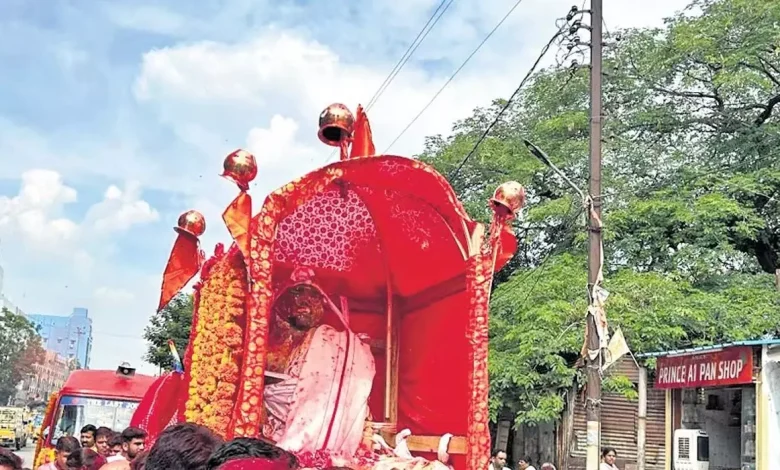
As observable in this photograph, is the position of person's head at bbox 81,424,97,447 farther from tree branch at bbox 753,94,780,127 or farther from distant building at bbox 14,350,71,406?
distant building at bbox 14,350,71,406

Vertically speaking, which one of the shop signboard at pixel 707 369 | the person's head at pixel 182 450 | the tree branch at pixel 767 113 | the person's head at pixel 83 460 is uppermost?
the tree branch at pixel 767 113

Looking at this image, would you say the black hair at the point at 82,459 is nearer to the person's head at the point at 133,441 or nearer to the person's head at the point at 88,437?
the person's head at the point at 133,441

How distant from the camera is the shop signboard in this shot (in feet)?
31.0

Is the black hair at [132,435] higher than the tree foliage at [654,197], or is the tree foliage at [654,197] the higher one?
the tree foliage at [654,197]

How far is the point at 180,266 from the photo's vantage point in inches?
237

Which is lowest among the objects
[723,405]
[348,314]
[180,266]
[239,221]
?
[723,405]

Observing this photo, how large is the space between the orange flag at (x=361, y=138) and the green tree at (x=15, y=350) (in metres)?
46.3

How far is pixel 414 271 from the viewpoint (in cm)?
627

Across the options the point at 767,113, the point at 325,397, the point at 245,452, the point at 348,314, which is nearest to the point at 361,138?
the point at 348,314

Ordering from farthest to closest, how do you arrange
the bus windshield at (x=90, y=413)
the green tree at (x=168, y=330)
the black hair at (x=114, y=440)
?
the green tree at (x=168, y=330) < the bus windshield at (x=90, y=413) < the black hair at (x=114, y=440)

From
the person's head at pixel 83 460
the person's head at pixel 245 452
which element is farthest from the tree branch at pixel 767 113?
the person's head at pixel 245 452

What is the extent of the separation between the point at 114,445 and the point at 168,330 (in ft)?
50.0

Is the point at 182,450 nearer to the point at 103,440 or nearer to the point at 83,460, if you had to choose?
the point at 83,460

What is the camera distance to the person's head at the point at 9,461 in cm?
307
